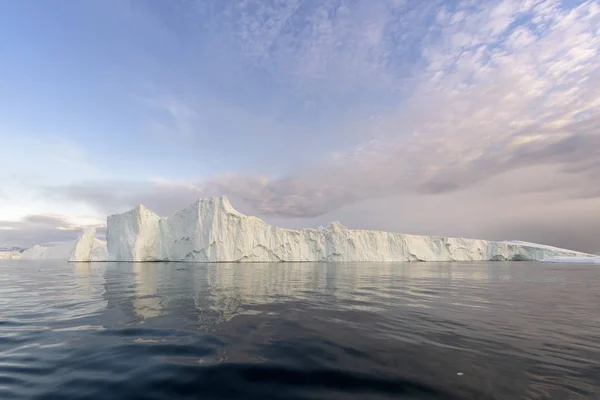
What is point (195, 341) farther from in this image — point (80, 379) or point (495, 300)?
point (495, 300)

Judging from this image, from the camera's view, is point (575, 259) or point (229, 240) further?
point (575, 259)

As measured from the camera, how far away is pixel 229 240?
165 feet

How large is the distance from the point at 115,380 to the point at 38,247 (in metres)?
144

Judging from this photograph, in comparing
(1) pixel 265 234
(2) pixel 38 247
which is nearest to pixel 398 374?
(1) pixel 265 234

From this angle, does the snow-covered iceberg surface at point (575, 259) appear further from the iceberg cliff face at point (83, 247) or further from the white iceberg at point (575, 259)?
the iceberg cliff face at point (83, 247)

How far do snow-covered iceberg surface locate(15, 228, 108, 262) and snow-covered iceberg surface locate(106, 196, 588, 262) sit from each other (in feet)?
22.4

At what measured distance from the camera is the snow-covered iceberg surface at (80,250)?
54812mm

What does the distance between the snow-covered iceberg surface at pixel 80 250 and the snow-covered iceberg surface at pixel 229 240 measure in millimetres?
6831

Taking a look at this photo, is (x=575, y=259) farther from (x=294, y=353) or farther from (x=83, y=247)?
(x=83, y=247)

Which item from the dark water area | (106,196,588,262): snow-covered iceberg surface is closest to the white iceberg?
(106,196,588,262): snow-covered iceberg surface

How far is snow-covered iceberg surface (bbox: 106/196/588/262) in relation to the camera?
1924 inches

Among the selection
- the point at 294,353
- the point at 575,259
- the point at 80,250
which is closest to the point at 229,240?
the point at 80,250

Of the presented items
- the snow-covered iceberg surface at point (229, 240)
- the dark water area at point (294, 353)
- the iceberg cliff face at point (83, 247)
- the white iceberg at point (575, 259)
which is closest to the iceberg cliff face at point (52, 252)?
the iceberg cliff face at point (83, 247)

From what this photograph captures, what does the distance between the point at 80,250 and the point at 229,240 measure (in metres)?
29.7
